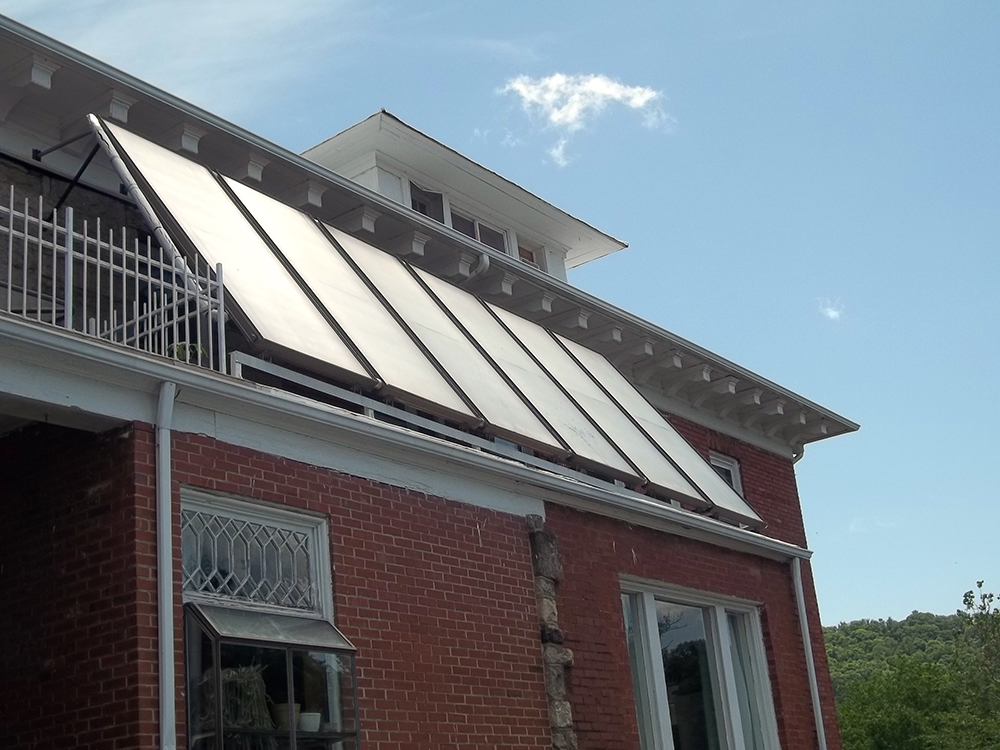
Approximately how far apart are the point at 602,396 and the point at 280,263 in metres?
4.19

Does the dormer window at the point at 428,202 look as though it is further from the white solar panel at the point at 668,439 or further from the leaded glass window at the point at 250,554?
the leaded glass window at the point at 250,554

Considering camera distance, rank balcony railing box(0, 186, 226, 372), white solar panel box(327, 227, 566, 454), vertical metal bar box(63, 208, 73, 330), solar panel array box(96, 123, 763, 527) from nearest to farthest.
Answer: vertical metal bar box(63, 208, 73, 330) → balcony railing box(0, 186, 226, 372) → solar panel array box(96, 123, 763, 527) → white solar panel box(327, 227, 566, 454)

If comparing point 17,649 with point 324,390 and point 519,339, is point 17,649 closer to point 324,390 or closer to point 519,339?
point 324,390

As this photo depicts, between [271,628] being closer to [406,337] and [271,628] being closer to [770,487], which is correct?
[406,337]

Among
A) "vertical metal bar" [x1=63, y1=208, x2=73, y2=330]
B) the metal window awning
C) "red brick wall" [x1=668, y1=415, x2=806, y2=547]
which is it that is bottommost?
the metal window awning

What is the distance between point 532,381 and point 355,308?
2205 millimetres

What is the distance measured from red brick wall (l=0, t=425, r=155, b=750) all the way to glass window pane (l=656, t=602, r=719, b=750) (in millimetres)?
5425

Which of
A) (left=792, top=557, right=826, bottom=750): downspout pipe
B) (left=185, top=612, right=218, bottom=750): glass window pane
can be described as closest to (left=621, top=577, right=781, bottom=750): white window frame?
(left=792, top=557, right=826, bottom=750): downspout pipe

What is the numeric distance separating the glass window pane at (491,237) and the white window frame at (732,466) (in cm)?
391

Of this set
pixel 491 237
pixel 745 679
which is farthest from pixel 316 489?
pixel 491 237

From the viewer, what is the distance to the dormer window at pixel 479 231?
16.4 meters

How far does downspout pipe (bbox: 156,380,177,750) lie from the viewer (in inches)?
255

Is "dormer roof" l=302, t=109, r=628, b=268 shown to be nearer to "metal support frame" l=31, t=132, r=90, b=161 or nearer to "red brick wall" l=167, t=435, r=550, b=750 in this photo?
"metal support frame" l=31, t=132, r=90, b=161

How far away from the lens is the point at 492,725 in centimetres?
855
